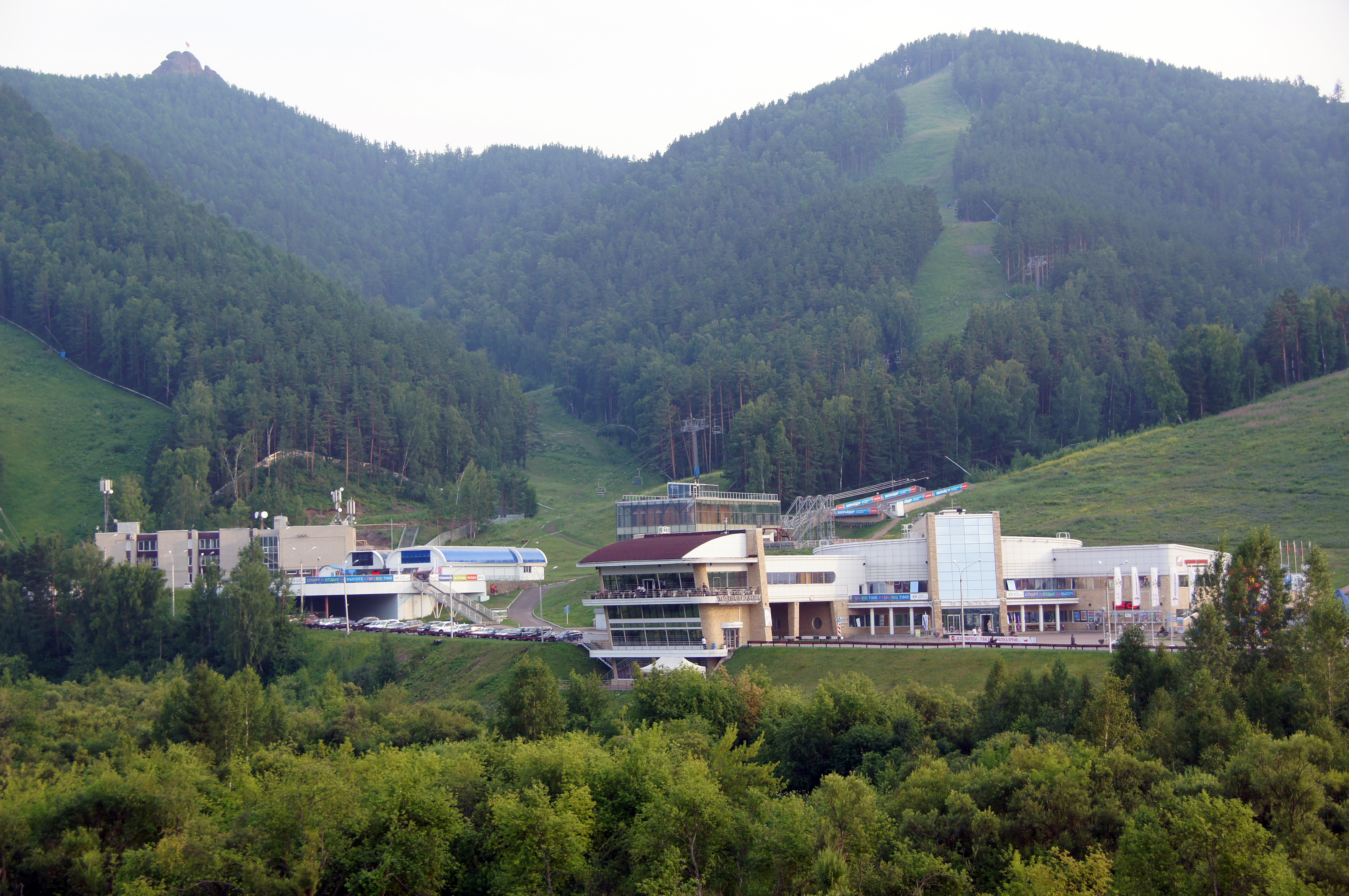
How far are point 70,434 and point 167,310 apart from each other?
24.4m

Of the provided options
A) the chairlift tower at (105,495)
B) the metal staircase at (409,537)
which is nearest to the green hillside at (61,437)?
the chairlift tower at (105,495)

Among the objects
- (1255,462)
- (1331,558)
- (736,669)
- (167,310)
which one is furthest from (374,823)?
(167,310)

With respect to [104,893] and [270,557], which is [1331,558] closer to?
[104,893]

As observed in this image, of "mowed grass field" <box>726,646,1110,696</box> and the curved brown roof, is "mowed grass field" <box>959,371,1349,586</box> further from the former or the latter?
the curved brown roof

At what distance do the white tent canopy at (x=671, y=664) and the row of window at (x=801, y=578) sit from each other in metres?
9.21

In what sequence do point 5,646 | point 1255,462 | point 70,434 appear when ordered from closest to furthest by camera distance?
point 5,646, point 1255,462, point 70,434

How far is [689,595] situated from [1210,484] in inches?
2226

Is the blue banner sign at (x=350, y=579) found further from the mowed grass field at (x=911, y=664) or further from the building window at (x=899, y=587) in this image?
the building window at (x=899, y=587)

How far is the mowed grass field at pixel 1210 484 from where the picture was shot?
324 feet

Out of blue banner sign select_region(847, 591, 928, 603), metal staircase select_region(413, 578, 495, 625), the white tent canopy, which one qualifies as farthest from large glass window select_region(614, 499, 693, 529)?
the white tent canopy

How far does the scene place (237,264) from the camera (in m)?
185

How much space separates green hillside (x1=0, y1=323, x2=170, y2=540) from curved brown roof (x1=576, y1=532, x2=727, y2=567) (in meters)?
68.5

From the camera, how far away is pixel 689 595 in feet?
276

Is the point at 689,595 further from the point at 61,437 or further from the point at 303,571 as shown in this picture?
the point at 61,437
